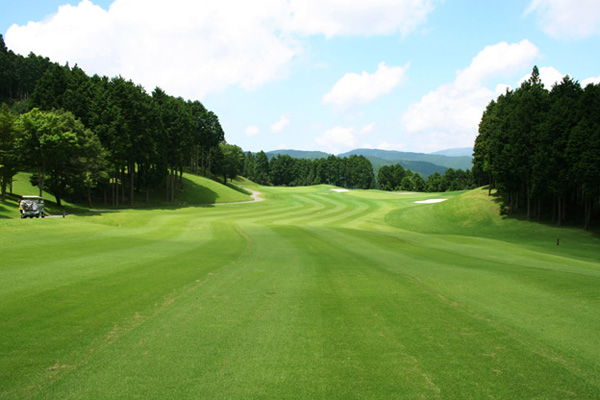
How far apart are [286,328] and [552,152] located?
44945mm

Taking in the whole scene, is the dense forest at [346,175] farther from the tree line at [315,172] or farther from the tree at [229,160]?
the tree at [229,160]

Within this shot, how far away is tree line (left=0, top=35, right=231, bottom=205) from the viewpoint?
41.2 metres

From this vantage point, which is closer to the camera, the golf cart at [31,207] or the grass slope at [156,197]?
the golf cart at [31,207]

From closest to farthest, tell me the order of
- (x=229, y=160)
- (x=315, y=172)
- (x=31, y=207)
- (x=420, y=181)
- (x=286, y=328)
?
(x=286, y=328) < (x=31, y=207) < (x=229, y=160) < (x=420, y=181) < (x=315, y=172)

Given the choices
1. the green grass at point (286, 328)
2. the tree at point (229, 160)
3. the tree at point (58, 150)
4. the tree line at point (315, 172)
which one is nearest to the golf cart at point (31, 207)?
the tree at point (58, 150)

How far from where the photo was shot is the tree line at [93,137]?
135ft

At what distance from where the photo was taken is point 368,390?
497 centimetres

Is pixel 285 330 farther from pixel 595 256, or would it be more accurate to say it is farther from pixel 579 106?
pixel 579 106

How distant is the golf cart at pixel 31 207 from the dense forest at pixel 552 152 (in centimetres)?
5532

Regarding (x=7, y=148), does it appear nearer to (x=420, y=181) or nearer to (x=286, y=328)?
(x=286, y=328)

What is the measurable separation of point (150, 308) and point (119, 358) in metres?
2.85

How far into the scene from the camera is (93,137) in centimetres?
4853

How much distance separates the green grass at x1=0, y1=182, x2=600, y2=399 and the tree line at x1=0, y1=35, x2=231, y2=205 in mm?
32209

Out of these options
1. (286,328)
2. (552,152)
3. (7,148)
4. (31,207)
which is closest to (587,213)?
(552,152)
